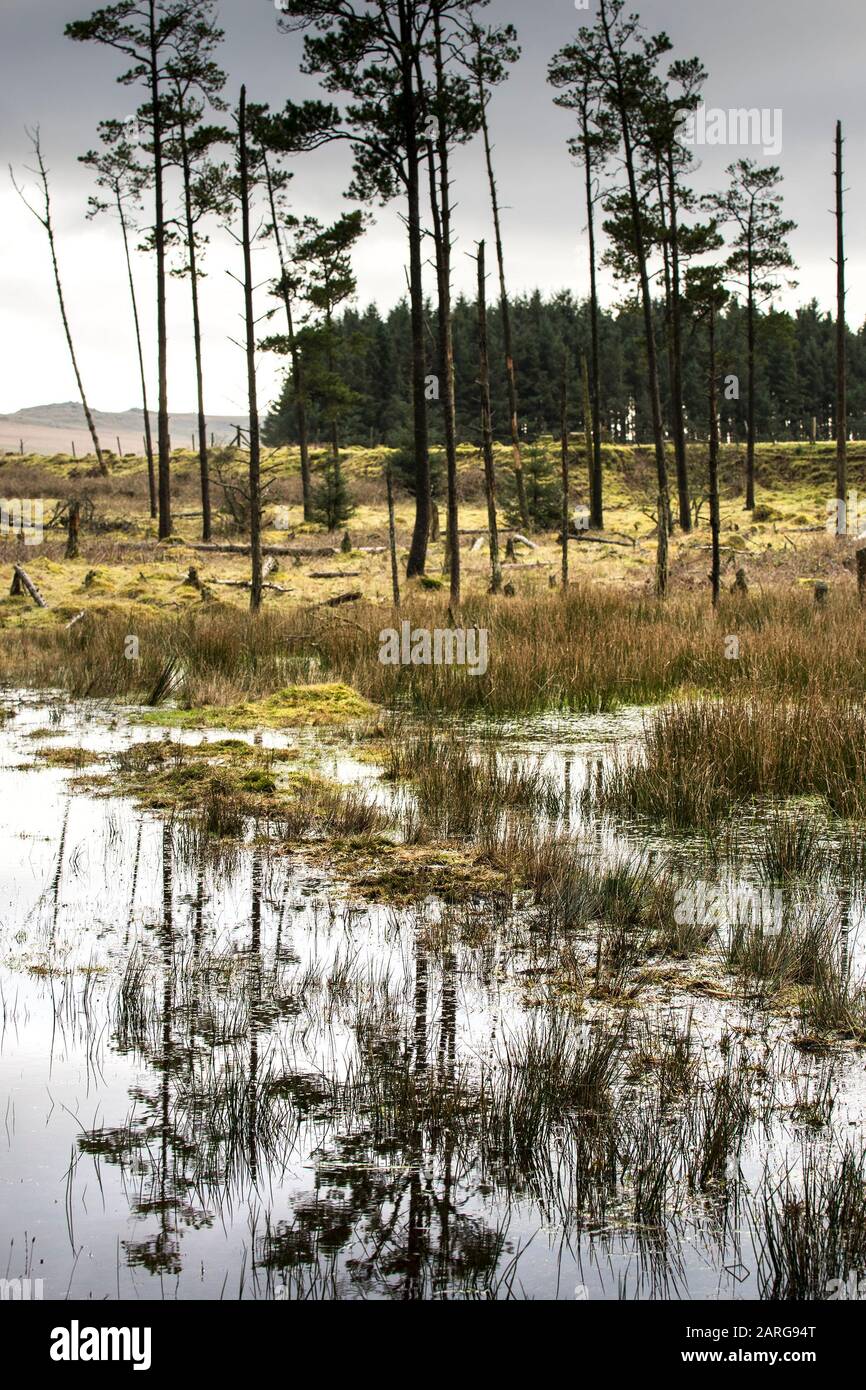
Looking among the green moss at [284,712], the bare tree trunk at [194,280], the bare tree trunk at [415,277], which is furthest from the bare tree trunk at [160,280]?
the green moss at [284,712]

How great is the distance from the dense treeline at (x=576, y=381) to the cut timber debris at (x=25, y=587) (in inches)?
1568

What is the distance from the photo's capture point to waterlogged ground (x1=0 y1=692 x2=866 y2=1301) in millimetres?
3066

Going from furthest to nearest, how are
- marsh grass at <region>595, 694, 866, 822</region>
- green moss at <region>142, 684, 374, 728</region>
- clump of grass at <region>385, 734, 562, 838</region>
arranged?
1. green moss at <region>142, 684, 374, 728</region>
2. marsh grass at <region>595, 694, 866, 822</region>
3. clump of grass at <region>385, 734, 562, 838</region>

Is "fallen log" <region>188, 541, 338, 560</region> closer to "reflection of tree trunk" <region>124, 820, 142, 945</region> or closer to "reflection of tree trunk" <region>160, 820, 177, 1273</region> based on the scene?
"reflection of tree trunk" <region>124, 820, 142, 945</region>

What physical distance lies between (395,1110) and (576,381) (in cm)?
6831

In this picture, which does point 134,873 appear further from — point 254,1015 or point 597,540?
point 597,540

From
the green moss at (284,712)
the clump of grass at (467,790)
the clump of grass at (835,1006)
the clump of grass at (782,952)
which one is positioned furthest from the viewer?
the green moss at (284,712)

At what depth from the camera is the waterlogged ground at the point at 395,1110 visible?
3066 millimetres

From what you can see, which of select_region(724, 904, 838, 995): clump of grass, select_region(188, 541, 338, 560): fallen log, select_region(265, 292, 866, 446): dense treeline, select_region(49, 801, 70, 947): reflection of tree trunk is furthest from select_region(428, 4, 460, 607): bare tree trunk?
select_region(265, 292, 866, 446): dense treeline

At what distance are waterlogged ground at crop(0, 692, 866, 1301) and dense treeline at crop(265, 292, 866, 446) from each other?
5634 centimetres

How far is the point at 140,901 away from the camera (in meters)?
6.26

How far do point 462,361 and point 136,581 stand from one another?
2107 inches

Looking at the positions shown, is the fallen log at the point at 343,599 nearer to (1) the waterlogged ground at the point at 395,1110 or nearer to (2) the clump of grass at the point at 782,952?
(1) the waterlogged ground at the point at 395,1110
